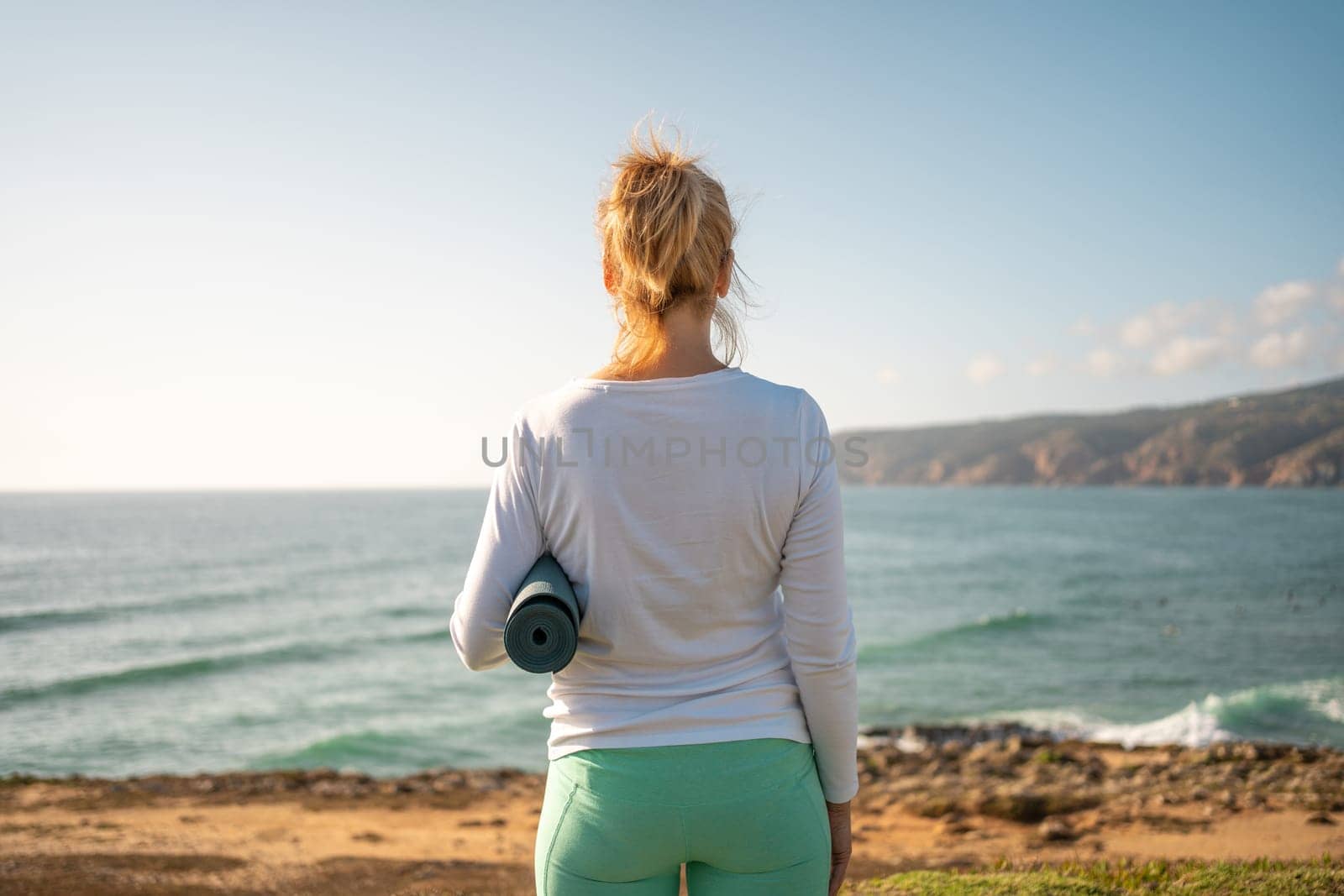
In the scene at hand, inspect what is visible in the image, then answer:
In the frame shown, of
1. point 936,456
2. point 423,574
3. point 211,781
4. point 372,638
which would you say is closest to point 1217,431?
point 936,456

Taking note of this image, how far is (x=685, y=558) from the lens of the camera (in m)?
1.52

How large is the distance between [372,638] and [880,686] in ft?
44.0

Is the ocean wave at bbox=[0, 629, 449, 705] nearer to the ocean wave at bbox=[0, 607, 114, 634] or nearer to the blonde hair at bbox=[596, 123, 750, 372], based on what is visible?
the ocean wave at bbox=[0, 607, 114, 634]

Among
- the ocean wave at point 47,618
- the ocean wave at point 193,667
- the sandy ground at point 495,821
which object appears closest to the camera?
the sandy ground at point 495,821

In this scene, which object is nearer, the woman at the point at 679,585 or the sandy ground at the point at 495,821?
the woman at the point at 679,585

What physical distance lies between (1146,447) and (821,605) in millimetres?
135710

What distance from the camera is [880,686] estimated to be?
668 inches

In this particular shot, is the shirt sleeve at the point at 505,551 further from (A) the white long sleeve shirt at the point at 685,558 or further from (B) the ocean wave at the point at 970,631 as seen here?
(B) the ocean wave at the point at 970,631

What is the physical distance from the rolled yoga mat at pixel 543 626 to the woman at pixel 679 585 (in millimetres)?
80

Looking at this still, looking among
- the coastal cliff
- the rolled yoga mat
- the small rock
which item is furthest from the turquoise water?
the coastal cliff

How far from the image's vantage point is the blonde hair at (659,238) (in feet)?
5.04

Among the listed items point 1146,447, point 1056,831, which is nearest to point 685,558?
point 1056,831

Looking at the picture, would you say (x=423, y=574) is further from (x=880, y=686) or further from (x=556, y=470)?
(x=556, y=470)

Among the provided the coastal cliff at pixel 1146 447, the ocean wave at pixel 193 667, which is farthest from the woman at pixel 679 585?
the coastal cliff at pixel 1146 447
